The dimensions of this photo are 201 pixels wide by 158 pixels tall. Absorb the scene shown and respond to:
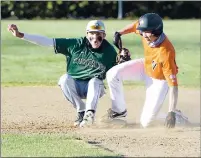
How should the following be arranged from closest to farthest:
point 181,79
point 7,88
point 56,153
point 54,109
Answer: point 56,153, point 54,109, point 7,88, point 181,79

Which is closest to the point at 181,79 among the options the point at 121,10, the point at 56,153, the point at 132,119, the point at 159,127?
the point at 132,119

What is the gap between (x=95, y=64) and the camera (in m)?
8.11

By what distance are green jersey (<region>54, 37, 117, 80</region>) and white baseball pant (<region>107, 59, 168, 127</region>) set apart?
0.13 meters

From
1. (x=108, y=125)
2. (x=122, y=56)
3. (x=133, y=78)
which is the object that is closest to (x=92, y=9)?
(x=122, y=56)

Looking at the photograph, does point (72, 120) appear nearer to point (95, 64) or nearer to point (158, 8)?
point (95, 64)

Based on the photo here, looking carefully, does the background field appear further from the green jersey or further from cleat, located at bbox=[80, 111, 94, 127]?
the green jersey

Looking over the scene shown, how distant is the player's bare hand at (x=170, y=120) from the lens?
7.60 m

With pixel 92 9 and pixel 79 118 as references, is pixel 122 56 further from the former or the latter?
pixel 92 9

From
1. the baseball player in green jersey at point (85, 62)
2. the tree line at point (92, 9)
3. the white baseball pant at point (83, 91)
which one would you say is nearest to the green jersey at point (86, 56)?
the baseball player in green jersey at point (85, 62)

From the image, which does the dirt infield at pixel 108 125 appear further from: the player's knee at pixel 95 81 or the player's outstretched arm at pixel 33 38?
the player's outstretched arm at pixel 33 38

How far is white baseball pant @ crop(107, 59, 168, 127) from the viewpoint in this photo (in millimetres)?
8102

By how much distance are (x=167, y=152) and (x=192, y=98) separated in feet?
14.4

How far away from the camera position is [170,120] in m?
7.63

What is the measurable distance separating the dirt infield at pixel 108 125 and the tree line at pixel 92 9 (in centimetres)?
2031
